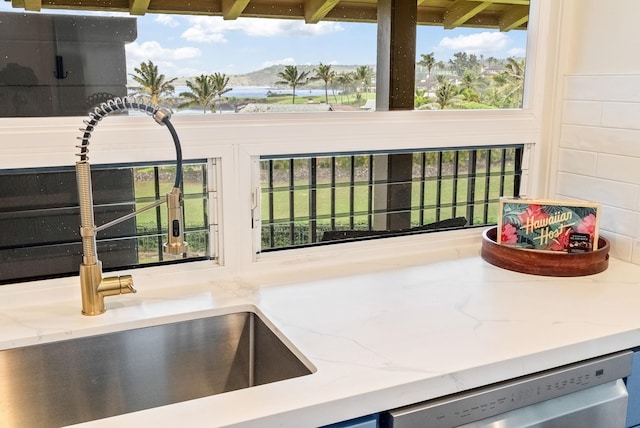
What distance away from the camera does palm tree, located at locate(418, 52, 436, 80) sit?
1846 mm

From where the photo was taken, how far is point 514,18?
1.96 m

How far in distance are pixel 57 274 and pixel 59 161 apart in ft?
0.93

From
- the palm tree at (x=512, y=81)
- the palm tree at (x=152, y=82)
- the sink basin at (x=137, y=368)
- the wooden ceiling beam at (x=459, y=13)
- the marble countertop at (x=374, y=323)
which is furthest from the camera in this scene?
the palm tree at (x=512, y=81)

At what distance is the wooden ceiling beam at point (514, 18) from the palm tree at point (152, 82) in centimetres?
107

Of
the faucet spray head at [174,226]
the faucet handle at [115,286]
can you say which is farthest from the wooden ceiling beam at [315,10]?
the faucet handle at [115,286]

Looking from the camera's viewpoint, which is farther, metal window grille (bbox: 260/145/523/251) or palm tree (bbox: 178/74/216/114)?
metal window grille (bbox: 260/145/523/251)

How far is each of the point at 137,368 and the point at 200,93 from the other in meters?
0.69

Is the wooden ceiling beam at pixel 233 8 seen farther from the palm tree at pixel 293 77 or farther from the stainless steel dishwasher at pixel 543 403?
the stainless steel dishwasher at pixel 543 403

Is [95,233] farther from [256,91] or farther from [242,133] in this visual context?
[256,91]

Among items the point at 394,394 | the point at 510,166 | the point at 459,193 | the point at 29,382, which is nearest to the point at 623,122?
the point at 510,166

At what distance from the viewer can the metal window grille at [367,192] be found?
5.75ft

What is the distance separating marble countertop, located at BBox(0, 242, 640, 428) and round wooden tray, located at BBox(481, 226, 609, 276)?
24 mm

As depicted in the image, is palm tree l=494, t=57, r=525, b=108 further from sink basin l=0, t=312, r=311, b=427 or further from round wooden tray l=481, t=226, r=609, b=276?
sink basin l=0, t=312, r=311, b=427

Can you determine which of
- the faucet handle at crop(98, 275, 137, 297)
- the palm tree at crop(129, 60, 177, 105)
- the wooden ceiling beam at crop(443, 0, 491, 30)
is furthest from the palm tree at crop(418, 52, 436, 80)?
the faucet handle at crop(98, 275, 137, 297)
